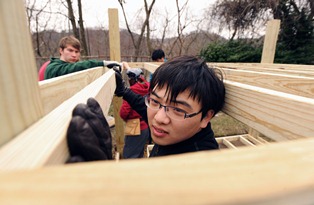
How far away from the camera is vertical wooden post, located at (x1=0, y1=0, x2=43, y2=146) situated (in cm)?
35

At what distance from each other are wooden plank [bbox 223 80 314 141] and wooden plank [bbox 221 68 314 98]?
42cm

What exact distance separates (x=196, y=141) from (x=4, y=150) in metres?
1.09

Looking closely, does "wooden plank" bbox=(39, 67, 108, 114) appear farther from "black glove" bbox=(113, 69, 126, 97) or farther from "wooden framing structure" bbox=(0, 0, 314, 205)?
"black glove" bbox=(113, 69, 126, 97)

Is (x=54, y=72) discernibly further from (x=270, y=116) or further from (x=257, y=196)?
(x=257, y=196)

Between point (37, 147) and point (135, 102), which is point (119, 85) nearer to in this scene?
point (135, 102)

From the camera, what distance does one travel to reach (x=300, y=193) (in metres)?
0.22

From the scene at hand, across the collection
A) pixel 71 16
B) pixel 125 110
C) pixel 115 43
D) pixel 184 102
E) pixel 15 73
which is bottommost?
pixel 125 110

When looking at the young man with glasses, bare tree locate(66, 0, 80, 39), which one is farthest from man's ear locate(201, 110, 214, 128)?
bare tree locate(66, 0, 80, 39)

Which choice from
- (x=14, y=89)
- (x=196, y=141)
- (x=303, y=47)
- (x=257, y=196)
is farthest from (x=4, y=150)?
(x=303, y=47)

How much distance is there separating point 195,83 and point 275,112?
0.51 meters

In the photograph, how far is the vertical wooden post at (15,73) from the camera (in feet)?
1.14

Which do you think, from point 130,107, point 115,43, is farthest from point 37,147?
point 115,43

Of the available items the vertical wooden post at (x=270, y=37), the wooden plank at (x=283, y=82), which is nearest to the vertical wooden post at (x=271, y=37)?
the vertical wooden post at (x=270, y=37)

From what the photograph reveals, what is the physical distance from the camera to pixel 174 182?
214 millimetres
